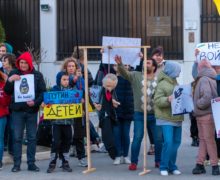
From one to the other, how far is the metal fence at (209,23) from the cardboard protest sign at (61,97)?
1028cm

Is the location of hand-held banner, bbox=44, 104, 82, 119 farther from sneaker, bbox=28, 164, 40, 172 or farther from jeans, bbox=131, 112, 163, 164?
jeans, bbox=131, 112, 163, 164

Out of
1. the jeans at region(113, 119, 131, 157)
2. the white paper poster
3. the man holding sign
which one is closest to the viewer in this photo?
the white paper poster

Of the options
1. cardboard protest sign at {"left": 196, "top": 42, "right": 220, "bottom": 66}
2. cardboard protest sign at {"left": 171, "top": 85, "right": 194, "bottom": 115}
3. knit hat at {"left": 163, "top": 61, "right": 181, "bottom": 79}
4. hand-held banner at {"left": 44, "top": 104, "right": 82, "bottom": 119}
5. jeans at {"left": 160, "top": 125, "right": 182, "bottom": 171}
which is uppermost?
cardboard protest sign at {"left": 196, "top": 42, "right": 220, "bottom": 66}

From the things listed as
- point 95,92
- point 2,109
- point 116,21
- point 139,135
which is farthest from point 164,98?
point 116,21

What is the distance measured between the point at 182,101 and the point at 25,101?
2.33 metres

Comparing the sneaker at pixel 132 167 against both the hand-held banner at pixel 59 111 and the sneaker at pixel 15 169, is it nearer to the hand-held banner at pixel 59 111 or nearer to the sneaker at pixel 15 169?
the hand-held banner at pixel 59 111

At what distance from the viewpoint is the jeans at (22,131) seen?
35.4ft

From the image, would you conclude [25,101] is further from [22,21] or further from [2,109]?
[22,21]

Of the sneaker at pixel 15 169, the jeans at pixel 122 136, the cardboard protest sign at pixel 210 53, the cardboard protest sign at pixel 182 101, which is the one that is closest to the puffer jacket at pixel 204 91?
the cardboard protest sign at pixel 182 101

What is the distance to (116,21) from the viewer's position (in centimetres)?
2111

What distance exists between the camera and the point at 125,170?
11.1 meters

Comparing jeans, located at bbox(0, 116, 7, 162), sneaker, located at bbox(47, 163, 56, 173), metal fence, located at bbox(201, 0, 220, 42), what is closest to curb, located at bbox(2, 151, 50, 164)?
jeans, located at bbox(0, 116, 7, 162)

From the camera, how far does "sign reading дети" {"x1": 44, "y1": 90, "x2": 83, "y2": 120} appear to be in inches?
428

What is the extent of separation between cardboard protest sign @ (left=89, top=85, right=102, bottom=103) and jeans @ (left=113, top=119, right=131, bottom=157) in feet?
1.82
